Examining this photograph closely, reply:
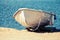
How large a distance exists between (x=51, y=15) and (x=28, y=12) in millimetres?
1195

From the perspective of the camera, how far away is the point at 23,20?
40.2ft

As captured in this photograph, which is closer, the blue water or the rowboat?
the rowboat

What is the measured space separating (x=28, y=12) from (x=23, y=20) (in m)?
0.63

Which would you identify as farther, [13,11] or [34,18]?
[13,11]

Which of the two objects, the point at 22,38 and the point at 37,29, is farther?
the point at 37,29

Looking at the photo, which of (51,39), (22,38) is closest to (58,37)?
(51,39)

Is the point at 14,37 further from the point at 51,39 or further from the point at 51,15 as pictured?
the point at 51,15

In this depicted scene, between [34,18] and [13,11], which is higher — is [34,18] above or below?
above

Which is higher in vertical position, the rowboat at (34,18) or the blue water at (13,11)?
the rowboat at (34,18)

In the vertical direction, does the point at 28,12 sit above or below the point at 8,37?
above

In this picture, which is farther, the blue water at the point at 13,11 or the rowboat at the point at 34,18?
the blue water at the point at 13,11

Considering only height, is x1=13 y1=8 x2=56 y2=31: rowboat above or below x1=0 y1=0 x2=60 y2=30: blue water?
above

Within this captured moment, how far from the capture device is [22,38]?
33.8 ft

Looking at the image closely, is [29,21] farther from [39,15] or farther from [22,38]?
[22,38]
